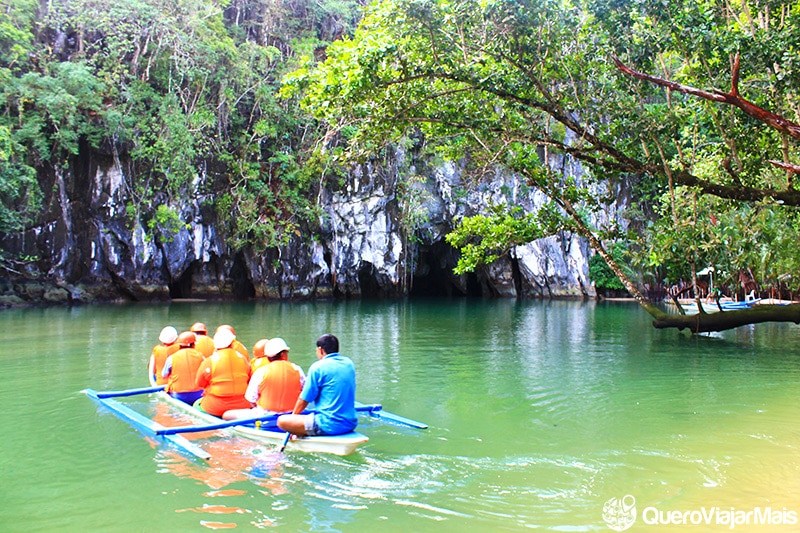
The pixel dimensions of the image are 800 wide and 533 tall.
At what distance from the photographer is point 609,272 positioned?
35.3 metres

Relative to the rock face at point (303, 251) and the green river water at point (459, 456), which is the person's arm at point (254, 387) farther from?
the rock face at point (303, 251)

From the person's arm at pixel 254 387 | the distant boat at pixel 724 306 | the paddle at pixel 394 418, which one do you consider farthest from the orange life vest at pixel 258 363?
the distant boat at pixel 724 306

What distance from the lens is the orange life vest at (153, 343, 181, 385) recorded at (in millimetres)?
7941

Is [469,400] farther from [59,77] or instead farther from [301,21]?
[301,21]

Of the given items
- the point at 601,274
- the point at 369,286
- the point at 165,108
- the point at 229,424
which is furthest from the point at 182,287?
the point at 229,424

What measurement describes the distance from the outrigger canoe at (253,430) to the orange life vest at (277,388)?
0.17m

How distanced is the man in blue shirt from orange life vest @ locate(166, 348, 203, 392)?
7.12 ft

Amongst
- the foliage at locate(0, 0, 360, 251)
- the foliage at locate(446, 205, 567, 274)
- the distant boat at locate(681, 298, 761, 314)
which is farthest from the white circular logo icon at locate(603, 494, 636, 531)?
the foliage at locate(0, 0, 360, 251)

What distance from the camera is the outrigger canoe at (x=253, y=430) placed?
5324mm

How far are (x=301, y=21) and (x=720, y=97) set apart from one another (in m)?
28.7

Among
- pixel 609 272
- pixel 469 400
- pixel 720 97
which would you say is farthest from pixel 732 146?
pixel 609 272

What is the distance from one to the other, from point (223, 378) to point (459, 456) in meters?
2.66

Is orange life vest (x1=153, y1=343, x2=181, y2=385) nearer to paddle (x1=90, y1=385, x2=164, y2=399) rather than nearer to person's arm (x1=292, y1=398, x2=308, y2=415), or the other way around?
paddle (x1=90, y1=385, x2=164, y2=399)

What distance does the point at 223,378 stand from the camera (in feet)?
21.2
